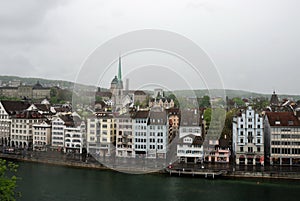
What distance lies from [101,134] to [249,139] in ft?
35.5

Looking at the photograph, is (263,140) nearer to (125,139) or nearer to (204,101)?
(125,139)

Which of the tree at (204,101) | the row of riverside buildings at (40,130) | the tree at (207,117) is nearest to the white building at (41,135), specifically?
the row of riverside buildings at (40,130)

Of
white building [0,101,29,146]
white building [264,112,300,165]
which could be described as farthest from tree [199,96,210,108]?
white building [0,101,29,146]

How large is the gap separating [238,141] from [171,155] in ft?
16.3

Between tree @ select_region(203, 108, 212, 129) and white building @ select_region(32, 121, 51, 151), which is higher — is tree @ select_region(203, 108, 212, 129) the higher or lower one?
the higher one

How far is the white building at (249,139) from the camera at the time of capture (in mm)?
23281

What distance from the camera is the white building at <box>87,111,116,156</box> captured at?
2600 centimetres

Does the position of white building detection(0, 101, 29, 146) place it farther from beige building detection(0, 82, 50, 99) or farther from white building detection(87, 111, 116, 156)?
beige building detection(0, 82, 50, 99)

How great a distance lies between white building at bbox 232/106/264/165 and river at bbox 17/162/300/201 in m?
3.55

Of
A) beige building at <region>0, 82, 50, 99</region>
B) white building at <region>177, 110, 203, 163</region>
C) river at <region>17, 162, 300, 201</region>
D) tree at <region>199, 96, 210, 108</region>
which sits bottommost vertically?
river at <region>17, 162, 300, 201</region>

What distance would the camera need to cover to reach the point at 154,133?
82.3 ft

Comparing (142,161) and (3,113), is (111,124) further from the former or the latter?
(3,113)

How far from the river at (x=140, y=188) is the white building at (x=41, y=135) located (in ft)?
27.3

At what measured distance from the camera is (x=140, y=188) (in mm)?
18391
